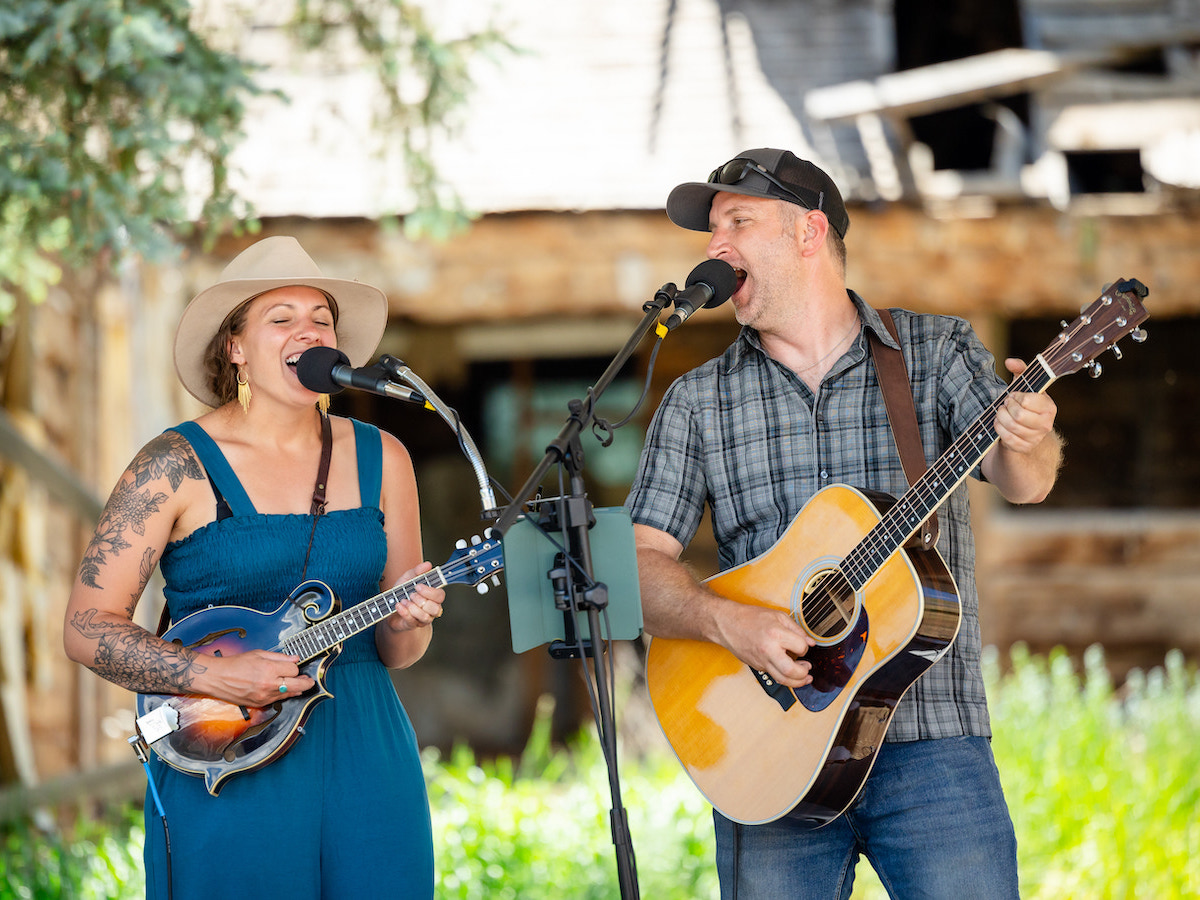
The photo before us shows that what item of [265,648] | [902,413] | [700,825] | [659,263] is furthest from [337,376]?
[659,263]

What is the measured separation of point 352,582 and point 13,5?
2.15 meters

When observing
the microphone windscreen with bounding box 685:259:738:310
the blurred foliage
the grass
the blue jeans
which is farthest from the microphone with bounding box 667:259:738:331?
the grass

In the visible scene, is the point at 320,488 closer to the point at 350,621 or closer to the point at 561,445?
the point at 350,621

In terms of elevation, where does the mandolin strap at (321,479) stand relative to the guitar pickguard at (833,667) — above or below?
above

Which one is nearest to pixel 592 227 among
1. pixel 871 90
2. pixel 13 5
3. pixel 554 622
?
pixel 871 90

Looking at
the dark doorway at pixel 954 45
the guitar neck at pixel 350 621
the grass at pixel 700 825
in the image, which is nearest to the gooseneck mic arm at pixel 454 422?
the guitar neck at pixel 350 621

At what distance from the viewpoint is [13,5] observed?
345 cm

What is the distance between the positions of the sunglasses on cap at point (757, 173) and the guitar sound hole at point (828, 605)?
2.82ft

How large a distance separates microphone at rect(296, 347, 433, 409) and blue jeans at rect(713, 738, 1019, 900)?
1.20m

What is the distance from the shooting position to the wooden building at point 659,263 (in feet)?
19.1

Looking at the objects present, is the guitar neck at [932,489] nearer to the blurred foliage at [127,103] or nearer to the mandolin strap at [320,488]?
the mandolin strap at [320,488]

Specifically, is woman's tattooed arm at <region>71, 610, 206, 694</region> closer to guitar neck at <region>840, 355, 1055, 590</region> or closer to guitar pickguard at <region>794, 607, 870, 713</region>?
guitar pickguard at <region>794, 607, 870, 713</region>

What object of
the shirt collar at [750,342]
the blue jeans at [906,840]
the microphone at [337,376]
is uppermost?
the shirt collar at [750,342]

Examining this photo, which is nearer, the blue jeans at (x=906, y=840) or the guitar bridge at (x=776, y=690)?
the blue jeans at (x=906, y=840)
